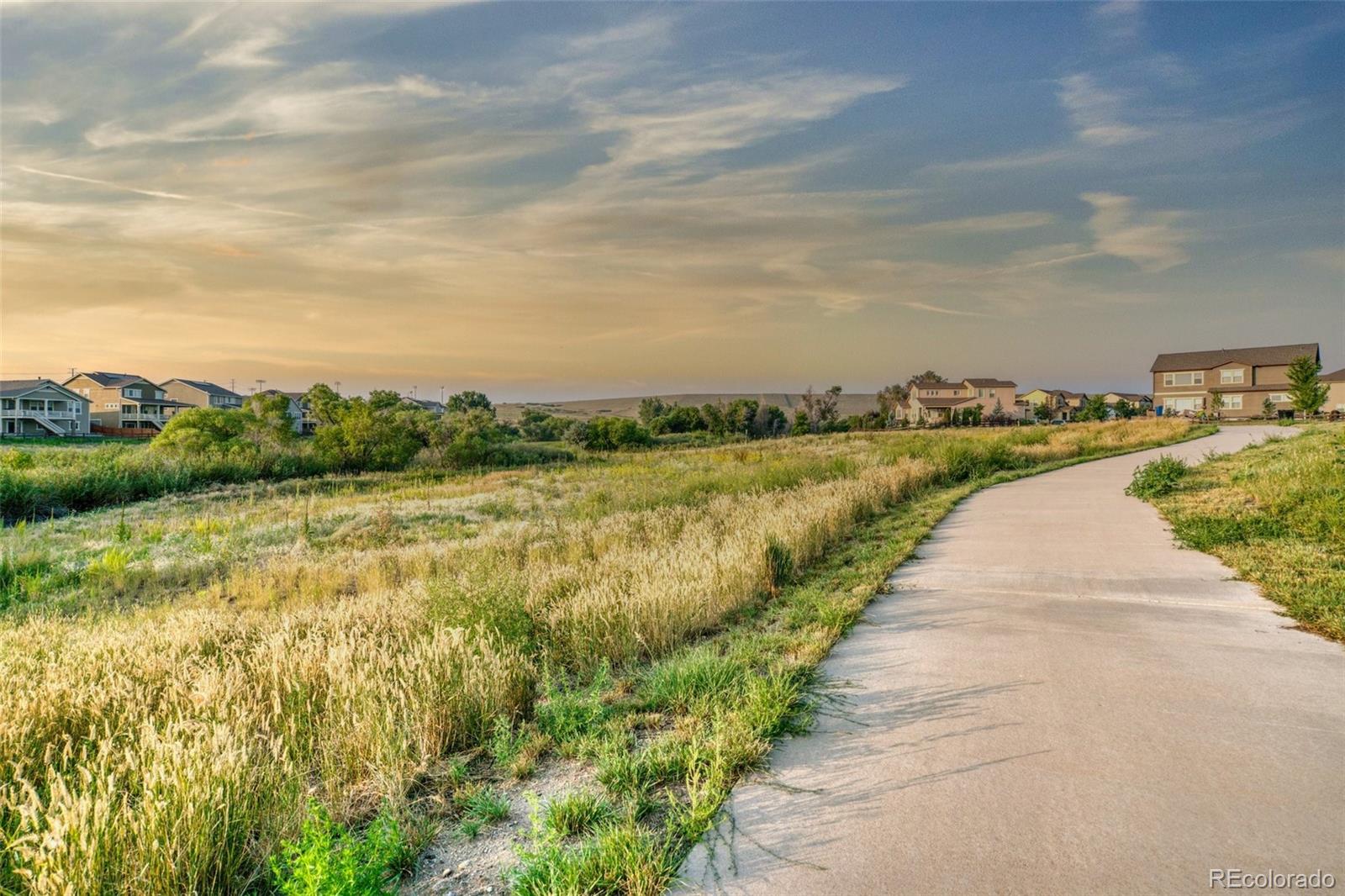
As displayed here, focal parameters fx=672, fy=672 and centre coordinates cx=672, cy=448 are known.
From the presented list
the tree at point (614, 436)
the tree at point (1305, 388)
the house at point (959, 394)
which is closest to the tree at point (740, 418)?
the tree at point (614, 436)

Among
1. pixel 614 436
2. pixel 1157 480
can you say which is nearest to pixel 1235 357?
pixel 614 436

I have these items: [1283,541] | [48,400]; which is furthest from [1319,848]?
[48,400]

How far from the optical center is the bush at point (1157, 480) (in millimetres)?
13336

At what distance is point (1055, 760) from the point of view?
11.6 feet

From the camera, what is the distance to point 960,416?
79500mm

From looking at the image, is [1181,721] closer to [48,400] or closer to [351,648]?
[351,648]

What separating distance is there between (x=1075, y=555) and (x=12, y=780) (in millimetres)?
10074

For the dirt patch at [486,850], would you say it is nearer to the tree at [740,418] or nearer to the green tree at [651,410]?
the tree at [740,418]

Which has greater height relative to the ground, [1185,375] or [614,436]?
[1185,375]

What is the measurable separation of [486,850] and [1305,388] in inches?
2617

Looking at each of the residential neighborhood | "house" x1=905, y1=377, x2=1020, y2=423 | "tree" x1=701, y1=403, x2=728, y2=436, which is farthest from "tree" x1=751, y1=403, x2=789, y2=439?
"house" x1=905, y1=377, x2=1020, y2=423

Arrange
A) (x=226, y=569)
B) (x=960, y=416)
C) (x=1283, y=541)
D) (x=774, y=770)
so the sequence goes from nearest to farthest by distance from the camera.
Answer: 1. (x=774, y=770)
2. (x=1283, y=541)
3. (x=226, y=569)
4. (x=960, y=416)

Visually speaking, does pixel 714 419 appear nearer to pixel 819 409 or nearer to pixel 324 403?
pixel 819 409

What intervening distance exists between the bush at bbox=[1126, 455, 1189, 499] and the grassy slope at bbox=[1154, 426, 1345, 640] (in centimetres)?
23
